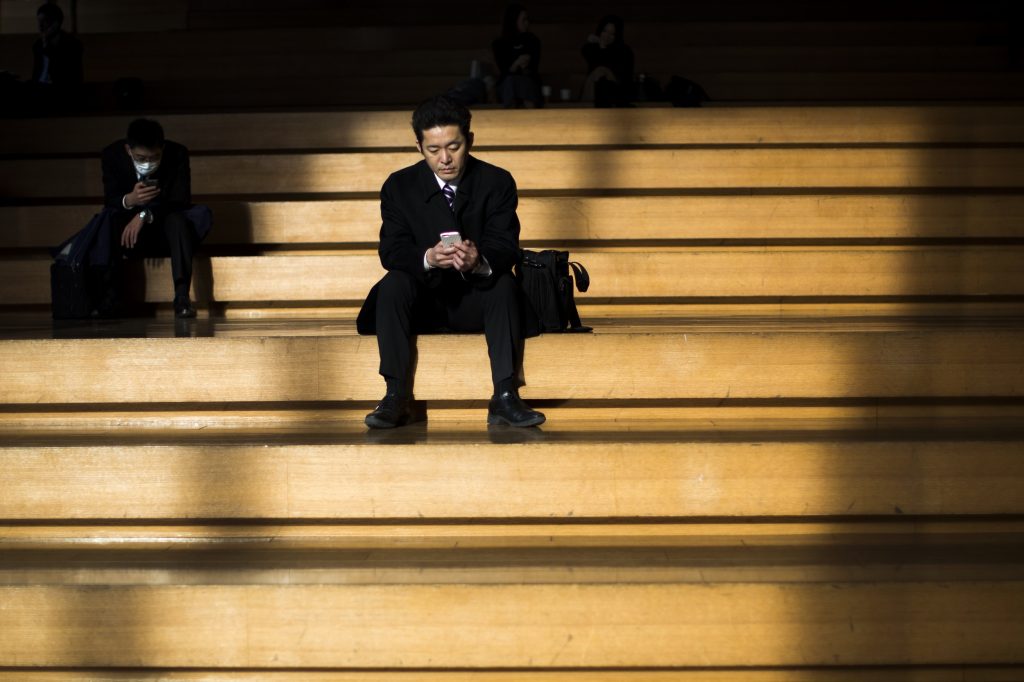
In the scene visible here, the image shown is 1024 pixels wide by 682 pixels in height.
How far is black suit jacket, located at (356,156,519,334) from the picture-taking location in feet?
10.7

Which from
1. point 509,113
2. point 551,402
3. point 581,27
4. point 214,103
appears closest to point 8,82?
point 214,103

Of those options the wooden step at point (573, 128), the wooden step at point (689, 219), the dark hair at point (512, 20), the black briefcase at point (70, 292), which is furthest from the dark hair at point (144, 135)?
the dark hair at point (512, 20)

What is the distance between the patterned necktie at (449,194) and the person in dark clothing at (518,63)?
131 inches

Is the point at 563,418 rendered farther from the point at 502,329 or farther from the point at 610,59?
the point at 610,59

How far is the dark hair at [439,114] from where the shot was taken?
3098 mm

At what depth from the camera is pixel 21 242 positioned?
483 centimetres

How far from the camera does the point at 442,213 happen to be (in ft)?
10.7

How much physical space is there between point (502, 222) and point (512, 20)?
3.80m

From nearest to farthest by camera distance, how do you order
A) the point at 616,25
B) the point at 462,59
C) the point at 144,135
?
the point at 144,135, the point at 616,25, the point at 462,59

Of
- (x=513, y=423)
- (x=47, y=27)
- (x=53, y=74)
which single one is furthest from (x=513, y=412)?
(x=47, y=27)

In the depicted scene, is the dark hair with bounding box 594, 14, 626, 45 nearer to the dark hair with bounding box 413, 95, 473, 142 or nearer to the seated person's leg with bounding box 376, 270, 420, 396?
the dark hair with bounding box 413, 95, 473, 142

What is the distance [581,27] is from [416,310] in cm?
516

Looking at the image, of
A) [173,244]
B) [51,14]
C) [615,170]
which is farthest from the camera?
[51,14]

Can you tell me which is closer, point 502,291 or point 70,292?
point 502,291
